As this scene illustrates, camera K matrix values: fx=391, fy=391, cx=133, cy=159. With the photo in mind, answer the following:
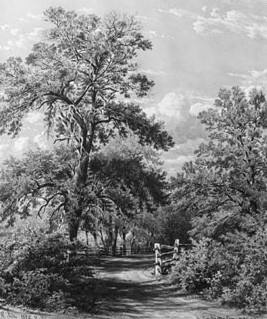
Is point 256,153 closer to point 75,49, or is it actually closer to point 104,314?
point 75,49

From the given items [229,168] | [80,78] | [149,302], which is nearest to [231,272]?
[149,302]

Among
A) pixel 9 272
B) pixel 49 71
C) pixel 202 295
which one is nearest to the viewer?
pixel 9 272

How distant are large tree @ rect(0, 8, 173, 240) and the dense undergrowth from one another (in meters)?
5.09

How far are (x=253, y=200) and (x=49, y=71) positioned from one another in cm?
1026

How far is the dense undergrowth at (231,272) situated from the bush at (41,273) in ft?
13.9

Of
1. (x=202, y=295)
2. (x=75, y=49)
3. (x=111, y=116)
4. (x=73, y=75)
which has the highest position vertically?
(x=75, y=49)

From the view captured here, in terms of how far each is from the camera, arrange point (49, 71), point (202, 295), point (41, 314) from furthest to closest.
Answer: point (49, 71) < point (202, 295) < point (41, 314)

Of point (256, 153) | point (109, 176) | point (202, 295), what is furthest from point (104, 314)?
point (256, 153)

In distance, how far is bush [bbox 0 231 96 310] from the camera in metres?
8.91

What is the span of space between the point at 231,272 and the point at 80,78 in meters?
10.3

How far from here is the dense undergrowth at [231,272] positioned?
10.9 meters

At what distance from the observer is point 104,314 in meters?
9.73

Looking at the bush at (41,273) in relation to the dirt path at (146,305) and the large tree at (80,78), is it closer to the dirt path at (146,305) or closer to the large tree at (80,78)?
the dirt path at (146,305)

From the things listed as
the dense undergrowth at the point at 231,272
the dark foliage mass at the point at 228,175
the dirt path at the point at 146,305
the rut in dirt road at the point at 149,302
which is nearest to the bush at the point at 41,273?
the dirt path at the point at 146,305
